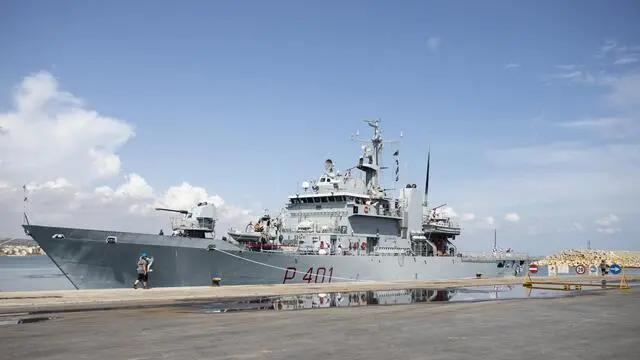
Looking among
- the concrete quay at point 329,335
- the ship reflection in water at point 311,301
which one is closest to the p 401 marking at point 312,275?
the ship reflection in water at point 311,301

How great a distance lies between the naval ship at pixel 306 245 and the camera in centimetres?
2816

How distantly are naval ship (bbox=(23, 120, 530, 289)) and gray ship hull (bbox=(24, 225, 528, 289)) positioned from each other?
0.17 ft

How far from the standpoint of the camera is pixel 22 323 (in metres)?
11.9

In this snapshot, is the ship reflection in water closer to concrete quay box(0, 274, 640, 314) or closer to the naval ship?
concrete quay box(0, 274, 640, 314)

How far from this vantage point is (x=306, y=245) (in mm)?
34562

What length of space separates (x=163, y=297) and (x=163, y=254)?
33.8 ft

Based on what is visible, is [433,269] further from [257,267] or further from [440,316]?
[440,316]

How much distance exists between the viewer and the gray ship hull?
27.8m

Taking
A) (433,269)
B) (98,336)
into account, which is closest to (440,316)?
(98,336)

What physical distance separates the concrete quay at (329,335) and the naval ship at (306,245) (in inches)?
551

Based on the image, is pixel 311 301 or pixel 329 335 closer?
pixel 329 335

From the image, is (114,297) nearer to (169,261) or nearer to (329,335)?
(329,335)

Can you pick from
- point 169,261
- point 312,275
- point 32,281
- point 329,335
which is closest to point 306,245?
point 312,275

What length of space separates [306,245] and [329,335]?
24.2 meters
